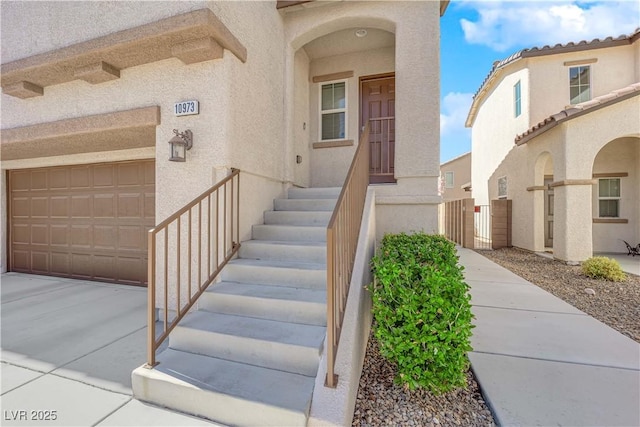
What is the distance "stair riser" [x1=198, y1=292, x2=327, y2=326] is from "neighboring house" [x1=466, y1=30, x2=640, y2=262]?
748cm

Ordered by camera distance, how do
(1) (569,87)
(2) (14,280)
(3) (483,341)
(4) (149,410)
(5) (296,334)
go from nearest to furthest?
(4) (149,410) → (5) (296,334) → (3) (483,341) → (2) (14,280) → (1) (569,87)

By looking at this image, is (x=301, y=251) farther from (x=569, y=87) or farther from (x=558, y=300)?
(x=569, y=87)

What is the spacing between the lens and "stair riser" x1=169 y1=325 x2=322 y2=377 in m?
Answer: 2.31

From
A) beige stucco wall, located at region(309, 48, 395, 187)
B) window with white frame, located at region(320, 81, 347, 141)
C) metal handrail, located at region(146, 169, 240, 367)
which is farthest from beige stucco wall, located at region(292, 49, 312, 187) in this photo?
metal handrail, located at region(146, 169, 240, 367)

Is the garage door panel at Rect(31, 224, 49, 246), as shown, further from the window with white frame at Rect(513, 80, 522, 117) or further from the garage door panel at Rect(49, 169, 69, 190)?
the window with white frame at Rect(513, 80, 522, 117)

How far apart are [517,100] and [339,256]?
11263mm

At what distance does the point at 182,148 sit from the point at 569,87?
1179 centimetres

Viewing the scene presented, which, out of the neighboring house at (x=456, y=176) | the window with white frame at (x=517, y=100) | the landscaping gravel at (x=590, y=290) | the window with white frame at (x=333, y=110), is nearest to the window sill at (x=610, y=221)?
the landscaping gravel at (x=590, y=290)

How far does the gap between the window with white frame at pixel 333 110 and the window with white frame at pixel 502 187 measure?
325 inches

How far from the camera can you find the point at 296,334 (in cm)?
251

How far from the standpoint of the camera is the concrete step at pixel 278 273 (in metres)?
3.12

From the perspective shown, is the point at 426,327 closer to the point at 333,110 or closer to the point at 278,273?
the point at 278,273

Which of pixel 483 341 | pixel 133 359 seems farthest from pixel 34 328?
pixel 483 341

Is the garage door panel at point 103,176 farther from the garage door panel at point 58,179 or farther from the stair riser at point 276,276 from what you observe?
the stair riser at point 276,276
